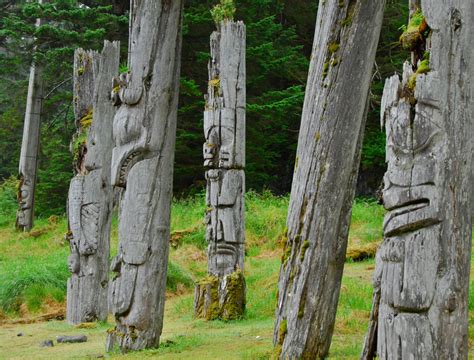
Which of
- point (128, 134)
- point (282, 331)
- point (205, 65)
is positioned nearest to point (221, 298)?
point (128, 134)

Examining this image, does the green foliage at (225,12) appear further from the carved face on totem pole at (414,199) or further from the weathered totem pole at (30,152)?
the weathered totem pole at (30,152)

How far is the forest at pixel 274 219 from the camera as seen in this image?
4633mm

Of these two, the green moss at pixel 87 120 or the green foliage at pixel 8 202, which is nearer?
the green moss at pixel 87 120

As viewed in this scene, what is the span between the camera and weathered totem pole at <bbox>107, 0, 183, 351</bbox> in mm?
8016

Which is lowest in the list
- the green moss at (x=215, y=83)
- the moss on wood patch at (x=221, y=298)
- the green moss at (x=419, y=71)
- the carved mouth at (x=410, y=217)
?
the moss on wood patch at (x=221, y=298)

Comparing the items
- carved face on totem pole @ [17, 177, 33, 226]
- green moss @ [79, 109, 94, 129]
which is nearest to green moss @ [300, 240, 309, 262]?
green moss @ [79, 109, 94, 129]

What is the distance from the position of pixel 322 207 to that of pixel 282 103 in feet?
48.5

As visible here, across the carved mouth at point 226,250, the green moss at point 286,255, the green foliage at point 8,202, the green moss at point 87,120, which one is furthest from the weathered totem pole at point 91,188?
the green foliage at point 8,202

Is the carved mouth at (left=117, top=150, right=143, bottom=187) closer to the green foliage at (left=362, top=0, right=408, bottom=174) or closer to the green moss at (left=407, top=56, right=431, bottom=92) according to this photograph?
the green moss at (left=407, top=56, right=431, bottom=92)

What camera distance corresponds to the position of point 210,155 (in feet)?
37.3

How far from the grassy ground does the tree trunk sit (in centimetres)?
51

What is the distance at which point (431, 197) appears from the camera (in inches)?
180

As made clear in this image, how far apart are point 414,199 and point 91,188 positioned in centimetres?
749

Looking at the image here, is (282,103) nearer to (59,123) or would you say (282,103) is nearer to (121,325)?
(59,123)
